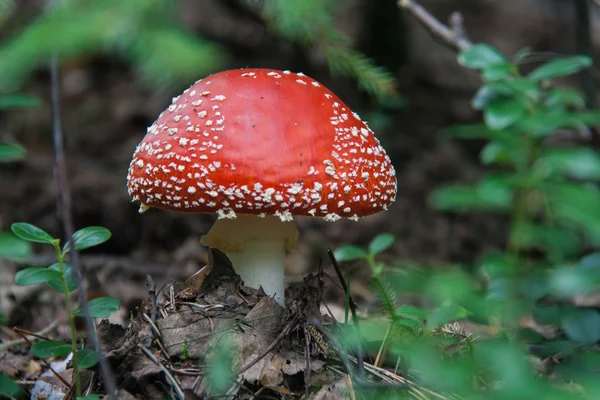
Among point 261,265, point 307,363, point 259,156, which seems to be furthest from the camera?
point 261,265

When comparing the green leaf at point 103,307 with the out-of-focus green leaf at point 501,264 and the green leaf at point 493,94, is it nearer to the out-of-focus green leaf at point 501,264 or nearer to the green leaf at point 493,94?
the out-of-focus green leaf at point 501,264

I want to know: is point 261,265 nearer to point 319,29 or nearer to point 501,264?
point 319,29

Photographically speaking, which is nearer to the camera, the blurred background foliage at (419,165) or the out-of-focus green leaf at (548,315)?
the blurred background foliage at (419,165)

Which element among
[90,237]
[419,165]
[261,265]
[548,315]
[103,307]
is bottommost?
[419,165]

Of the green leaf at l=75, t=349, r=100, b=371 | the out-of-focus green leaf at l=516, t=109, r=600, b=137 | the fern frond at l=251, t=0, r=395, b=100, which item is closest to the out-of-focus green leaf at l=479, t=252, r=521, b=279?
the out-of-focus green leaf at l=516, t=109, r=600, b=137

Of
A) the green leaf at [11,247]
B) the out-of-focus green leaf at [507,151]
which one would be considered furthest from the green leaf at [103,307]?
the out-of-focus green leaf at [507,151]

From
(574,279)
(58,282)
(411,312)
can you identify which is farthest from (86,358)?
(574,279)
